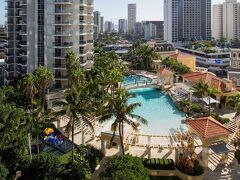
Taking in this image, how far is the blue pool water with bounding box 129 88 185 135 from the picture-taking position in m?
43.4

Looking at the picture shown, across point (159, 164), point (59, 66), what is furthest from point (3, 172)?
point (59, 66)

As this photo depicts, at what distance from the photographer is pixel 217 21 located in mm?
179750

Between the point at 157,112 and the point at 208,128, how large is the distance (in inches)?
804

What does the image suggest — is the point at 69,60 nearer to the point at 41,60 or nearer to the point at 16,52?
the point at 41,60

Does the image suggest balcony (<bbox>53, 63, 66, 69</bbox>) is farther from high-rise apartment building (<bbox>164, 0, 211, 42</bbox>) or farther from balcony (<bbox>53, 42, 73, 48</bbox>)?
high-rise apartment building (<bbox>164, 0, 211, 42</bbox>)

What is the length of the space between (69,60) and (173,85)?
23.8 metres

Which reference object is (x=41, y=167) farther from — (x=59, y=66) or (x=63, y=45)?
(x=63, y=45)

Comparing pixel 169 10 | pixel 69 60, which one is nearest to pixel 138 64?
Answer: pixel 69 60

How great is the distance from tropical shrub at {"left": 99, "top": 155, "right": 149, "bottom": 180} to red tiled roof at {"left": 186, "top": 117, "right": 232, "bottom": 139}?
7.69 metres

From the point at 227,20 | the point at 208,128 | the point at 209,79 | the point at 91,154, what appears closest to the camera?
the point at 208,128

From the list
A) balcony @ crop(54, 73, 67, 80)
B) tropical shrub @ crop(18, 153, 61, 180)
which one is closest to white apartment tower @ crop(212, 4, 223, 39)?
balcony @ crop(54, 73, 67, 80)

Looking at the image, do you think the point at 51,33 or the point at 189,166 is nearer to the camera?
the point at 189,166

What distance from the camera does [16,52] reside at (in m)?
67.5

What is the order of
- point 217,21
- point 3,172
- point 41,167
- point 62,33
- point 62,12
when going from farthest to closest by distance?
point 217,21 < point 62,33 < point 62,12 < point 41,167 < point 3,172
